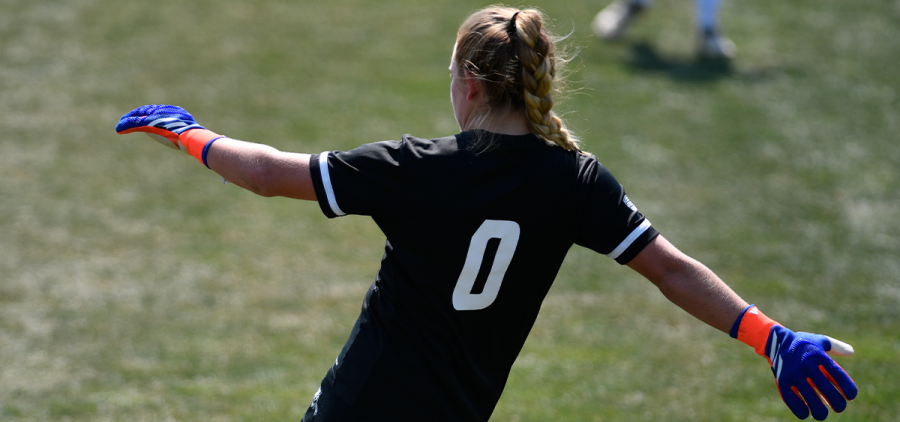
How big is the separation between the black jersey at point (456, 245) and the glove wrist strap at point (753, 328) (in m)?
0.38

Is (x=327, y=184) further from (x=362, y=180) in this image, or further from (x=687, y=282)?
(x=687, y=282)

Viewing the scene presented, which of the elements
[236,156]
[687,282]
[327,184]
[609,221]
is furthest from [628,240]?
[236,156]

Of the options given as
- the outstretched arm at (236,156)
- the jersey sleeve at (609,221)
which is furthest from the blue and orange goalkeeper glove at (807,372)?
the outstretched arm at (236,156)

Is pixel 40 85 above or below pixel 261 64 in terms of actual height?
above

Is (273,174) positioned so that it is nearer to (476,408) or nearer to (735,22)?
(476,408)

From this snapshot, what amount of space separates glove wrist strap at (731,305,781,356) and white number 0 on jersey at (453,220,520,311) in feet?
2.35

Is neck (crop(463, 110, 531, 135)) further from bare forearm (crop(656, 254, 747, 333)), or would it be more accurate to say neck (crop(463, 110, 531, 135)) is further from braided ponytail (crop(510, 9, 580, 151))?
bare forearm (crop(656, 254, 747, 333))

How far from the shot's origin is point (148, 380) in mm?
4480

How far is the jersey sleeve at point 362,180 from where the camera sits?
1960 millimetres

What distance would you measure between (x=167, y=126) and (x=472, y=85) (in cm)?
94

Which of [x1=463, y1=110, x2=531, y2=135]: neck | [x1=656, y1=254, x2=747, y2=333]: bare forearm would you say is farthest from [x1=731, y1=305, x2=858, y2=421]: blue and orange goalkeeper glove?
[x1=463, y1=110, x2=531, y2=135]: neck

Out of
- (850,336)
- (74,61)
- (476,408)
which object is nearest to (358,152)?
(476,408)

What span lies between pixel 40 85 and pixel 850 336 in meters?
8.35

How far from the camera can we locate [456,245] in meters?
2.02
